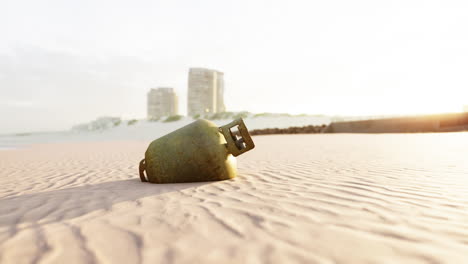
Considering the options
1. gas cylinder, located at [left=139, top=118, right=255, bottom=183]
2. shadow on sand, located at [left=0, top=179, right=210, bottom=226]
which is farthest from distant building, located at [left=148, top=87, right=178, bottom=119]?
shadow on sand, located at [left=0, top=179, right=210, bottom=226]

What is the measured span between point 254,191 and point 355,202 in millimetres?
1187

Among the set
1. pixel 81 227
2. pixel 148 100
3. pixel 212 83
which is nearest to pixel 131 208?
pixel 81 227

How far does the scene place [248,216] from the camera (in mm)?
2672

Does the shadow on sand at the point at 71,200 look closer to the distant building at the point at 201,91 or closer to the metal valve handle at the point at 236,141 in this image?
the metal valve handle at the point at 236,141

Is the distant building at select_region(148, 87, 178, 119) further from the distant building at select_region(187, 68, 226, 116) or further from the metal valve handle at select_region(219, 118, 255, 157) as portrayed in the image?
the metal valve handle at select_region(219, 118, 255, 157)

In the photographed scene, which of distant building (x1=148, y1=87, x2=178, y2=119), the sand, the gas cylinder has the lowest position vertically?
the sand

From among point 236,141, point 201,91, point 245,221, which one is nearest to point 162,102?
point 201,91

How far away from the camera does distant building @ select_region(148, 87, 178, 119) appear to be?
70125 millimetres

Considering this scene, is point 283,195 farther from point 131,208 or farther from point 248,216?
point 131,208

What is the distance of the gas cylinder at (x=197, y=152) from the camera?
4.22 m

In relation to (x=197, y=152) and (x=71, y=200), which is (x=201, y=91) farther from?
(x=71, y=200)

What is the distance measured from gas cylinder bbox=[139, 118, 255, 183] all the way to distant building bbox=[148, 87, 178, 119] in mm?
66925

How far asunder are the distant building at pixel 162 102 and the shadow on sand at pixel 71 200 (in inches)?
2640

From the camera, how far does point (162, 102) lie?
231ft
